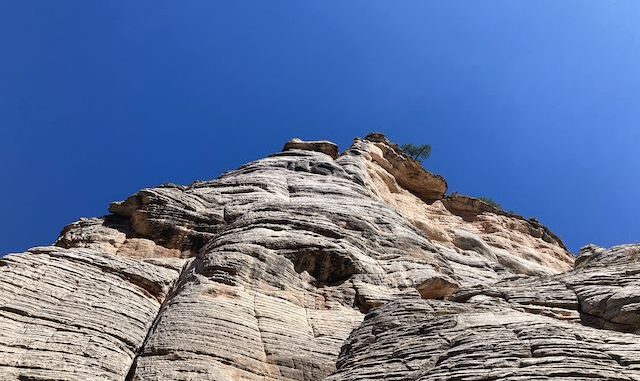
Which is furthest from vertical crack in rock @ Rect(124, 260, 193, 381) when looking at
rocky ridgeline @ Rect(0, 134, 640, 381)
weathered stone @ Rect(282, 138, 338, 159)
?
weathered stone @ Rect(282, 138, 338, 159)

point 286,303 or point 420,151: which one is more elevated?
point 420,151

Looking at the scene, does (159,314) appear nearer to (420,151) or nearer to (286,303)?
(286,303)

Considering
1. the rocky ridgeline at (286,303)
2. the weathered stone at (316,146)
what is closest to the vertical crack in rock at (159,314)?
the rocky ridgeline at (286,303)

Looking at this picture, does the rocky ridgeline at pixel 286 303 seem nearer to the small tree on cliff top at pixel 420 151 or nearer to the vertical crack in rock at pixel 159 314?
the vertical crack in rock at pixel 159 314

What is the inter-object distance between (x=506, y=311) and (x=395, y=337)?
370 cm

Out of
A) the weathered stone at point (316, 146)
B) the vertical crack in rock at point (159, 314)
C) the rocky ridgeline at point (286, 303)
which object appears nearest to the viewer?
the rocky ridgeline at point (286, 303)

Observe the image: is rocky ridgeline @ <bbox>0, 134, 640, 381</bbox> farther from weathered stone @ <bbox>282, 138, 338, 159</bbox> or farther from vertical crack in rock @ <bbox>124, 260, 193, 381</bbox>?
weathered stone @ <bbox>282, 138, 338, 159</bbox>

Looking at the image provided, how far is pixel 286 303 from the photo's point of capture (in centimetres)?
2188

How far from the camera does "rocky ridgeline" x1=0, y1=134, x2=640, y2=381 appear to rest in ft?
52.1

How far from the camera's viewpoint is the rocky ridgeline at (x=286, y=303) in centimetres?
1587

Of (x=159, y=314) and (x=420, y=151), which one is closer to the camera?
(x=159, y=314)

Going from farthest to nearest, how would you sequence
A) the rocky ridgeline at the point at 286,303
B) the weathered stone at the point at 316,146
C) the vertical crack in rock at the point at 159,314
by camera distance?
the weathered stone at the point at 316,146 < the vertical crack in rock at the point at 159,314 < the rocky ridgeline at the point at 286,303

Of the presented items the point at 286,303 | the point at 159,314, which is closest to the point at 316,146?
the point at 286,303

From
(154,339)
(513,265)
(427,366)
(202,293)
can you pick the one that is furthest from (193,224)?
(513,265)
